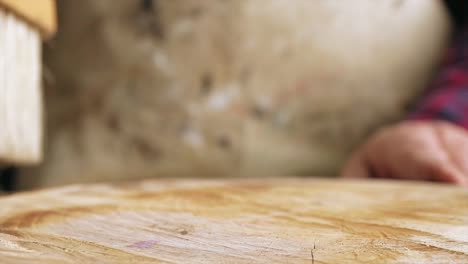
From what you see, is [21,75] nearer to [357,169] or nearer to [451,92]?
[357,169]

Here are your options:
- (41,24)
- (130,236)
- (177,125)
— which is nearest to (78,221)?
(130,236)

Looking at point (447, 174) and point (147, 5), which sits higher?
point (147, 5)

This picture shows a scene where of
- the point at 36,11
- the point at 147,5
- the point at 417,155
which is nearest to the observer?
the point at 36,11

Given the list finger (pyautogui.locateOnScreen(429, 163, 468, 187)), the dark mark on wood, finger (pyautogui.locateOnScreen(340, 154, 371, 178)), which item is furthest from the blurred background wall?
finger (pyautogui.locateOnScreen(429, 163, 468, 187))

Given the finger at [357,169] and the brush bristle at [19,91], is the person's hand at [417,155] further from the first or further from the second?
the brush bristle at [19,91]

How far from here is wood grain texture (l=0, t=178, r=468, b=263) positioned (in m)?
0.21

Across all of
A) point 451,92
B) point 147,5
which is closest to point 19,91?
point 147,5

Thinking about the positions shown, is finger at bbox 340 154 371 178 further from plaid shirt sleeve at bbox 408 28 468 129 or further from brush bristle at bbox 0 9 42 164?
brush bristle at bbox 0 9 42 164

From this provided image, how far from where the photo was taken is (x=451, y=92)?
0.84 metres

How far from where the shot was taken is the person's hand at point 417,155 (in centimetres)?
63

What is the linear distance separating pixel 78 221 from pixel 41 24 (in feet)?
1.13

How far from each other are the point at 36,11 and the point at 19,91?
9 centimetres

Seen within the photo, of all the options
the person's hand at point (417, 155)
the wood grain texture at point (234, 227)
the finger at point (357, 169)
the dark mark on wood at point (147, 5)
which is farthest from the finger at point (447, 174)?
the dark mark on wood at point (147, 5)

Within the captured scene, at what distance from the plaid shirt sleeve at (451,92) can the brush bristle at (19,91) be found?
56 centimetres
